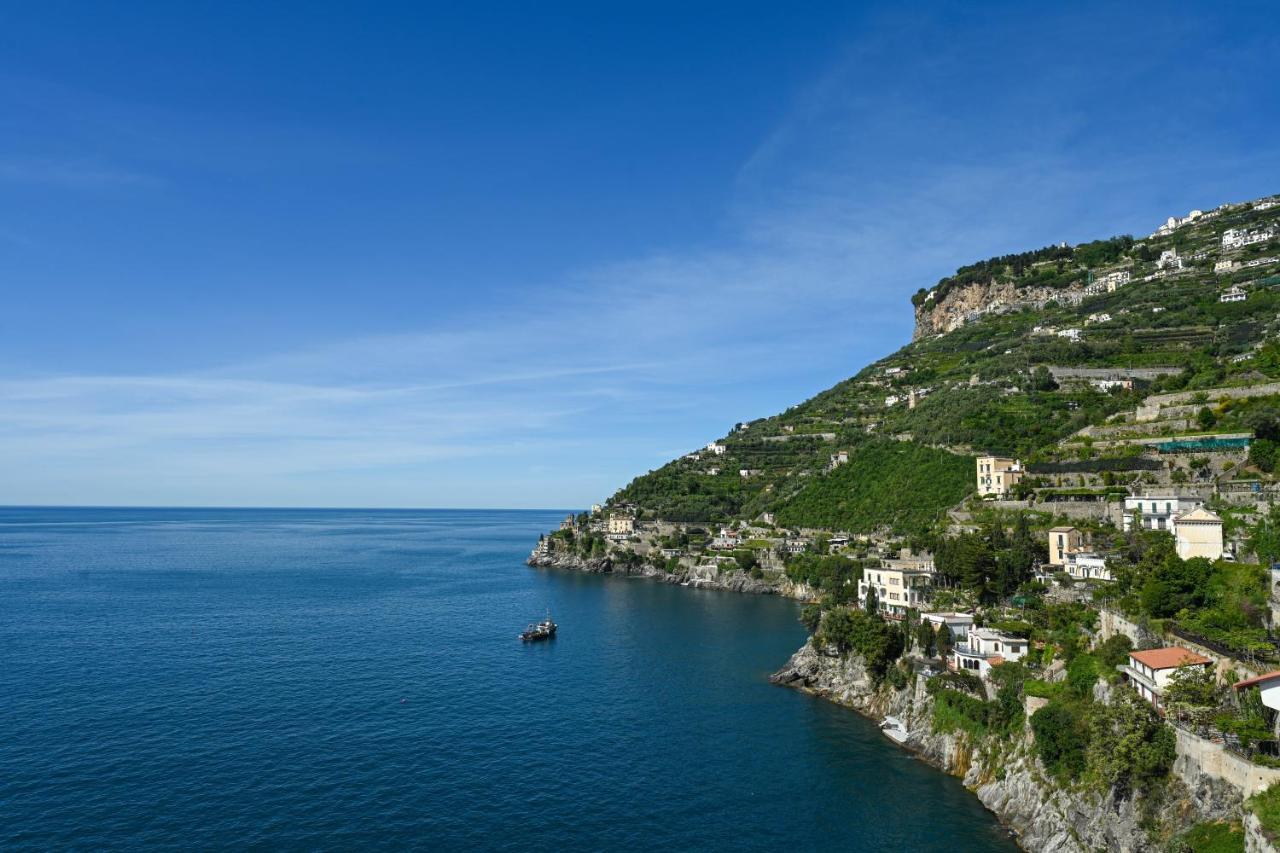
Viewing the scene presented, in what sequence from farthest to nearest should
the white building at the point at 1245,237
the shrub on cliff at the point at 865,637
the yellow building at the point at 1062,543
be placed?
the white building at the point at 1245,237, the yellow building at the point at 1062,543, the shrub on cliff at the point at 865,637

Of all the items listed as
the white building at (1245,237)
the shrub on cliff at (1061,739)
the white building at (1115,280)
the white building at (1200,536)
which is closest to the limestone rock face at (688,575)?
the white building at (1200,536)

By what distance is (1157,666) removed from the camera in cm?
3416

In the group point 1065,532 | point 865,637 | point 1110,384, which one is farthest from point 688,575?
point 1065,532

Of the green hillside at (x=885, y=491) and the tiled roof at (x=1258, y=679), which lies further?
the green hillside at (x=885, y=491)

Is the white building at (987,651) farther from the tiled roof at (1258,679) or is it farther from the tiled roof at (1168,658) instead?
the tiled roof at (1258,679)

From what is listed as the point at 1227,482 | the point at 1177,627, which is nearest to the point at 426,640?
the point at 1177,627

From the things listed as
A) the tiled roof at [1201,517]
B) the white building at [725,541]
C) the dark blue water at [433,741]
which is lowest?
the dark blue water at [433,741]

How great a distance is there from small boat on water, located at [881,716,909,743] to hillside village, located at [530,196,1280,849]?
0.20 meters

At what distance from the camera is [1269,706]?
96.5 feet

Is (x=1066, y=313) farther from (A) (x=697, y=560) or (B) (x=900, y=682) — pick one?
(B) (x=900, y=682)

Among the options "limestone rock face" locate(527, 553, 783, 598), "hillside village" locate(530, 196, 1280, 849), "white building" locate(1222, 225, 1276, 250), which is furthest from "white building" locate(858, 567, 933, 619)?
"white building" locate(1222, 225, 1276, 250)

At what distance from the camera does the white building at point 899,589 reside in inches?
2598

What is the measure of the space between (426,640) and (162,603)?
159ft

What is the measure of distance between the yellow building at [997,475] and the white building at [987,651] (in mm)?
35307
